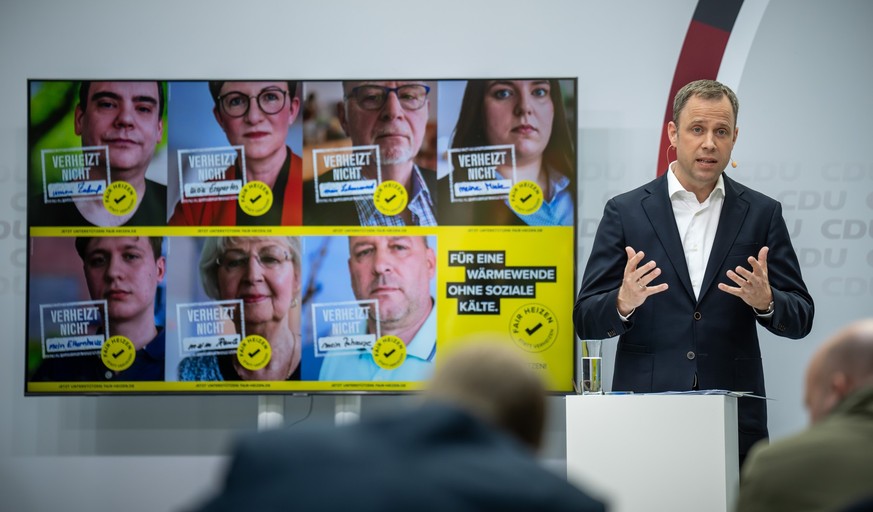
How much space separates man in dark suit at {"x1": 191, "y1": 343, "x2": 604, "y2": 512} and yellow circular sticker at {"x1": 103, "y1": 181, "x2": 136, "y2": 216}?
376 centimetres

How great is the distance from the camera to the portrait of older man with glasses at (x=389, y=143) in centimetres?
493

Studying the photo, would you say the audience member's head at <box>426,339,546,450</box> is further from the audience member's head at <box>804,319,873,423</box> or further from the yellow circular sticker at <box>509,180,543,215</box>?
the yellow circular sticker at <box>509,180,543,215</box>

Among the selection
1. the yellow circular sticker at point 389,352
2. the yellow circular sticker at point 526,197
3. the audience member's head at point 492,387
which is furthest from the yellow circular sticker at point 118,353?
the audience member's head at point 492,387

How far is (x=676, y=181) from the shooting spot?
4.17 meters

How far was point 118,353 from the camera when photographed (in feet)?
16.1

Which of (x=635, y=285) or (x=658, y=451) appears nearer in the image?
(x=658, y=451)

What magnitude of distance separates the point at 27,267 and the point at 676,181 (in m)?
3.02

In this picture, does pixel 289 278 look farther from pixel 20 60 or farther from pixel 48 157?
pixel 20 60

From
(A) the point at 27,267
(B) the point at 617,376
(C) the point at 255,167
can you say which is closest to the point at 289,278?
(C) the point at 255,167

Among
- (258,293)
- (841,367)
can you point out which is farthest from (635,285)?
(258,293)

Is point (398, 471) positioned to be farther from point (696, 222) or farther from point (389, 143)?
point (389, 143)

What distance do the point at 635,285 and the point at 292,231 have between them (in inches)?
73.2

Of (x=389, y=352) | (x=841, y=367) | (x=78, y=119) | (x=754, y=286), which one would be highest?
A: (x=78, y=119)

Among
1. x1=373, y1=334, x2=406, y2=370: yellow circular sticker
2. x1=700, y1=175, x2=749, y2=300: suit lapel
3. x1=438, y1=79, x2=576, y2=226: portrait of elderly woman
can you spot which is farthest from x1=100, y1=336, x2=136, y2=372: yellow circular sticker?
x1=700, y1=175, x2=749, y2=300: suit lapel
